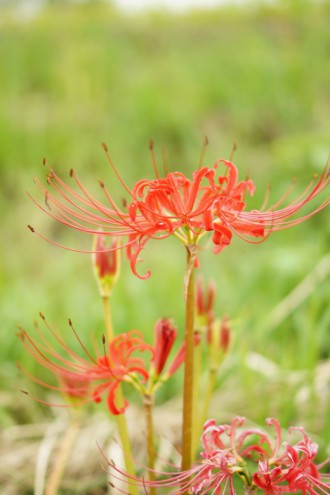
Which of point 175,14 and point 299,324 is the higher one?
point 175,14

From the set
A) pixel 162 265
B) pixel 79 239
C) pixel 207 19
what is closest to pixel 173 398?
pixel 162 265

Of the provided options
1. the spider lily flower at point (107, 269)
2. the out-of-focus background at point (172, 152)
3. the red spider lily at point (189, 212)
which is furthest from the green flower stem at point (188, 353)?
→ the out-of-focus background at point (172, 152)

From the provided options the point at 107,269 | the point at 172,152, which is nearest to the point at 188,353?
the point at 107,269

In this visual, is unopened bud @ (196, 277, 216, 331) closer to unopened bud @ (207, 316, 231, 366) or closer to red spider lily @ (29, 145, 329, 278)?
unopened bud @ (207, 316, 231, 366)

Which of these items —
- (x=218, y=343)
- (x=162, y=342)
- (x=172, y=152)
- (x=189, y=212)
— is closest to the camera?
(x=189, y=212)

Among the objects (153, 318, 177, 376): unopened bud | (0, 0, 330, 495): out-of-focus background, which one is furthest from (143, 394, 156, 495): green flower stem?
(0, 0, 330, 495): out-of-focus background

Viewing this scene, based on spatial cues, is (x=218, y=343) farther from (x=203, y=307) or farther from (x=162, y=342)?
(x=162, y=342)

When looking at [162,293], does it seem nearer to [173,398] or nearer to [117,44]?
[173,398]
